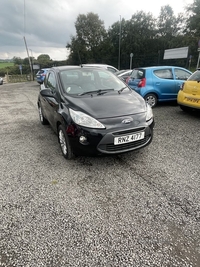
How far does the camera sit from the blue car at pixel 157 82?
6310 mm

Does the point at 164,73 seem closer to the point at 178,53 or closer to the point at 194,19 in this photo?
the point at 178,53

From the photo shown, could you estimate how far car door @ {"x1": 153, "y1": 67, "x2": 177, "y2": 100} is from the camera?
6395mm

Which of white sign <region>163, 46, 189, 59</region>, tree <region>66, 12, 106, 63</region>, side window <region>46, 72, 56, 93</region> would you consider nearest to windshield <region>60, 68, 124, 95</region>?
side window <region>46, 72, 56, 93</region>

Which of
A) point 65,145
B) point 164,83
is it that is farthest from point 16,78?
point 65,145

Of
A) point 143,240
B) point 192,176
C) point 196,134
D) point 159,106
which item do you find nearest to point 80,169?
point 143,240

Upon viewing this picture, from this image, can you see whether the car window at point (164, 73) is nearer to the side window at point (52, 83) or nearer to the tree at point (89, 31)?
the side window at point (52, 83)

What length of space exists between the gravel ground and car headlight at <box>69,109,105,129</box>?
2.46ft

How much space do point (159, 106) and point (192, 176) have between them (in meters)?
4.78

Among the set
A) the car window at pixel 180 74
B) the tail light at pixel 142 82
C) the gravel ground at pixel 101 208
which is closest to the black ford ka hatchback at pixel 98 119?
the gravel ground at pixel 101 208

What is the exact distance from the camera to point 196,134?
4254mm

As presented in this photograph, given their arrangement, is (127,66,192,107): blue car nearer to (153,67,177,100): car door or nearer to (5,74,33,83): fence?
(153,67,177,100): car door

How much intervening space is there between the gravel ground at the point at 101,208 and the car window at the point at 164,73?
138 inches

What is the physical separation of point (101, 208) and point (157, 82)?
17.5 ft

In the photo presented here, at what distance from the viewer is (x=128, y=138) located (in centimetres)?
275
